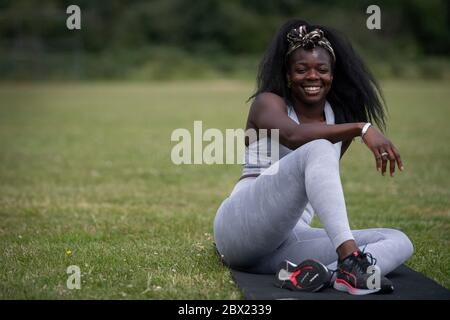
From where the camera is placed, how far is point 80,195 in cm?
809

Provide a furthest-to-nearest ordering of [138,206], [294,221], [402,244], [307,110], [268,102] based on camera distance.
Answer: [138,206] → [307,110] → [268,102] → [402,244] → [294,221]

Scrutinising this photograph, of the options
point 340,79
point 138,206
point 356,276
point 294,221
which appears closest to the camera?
point 356,276

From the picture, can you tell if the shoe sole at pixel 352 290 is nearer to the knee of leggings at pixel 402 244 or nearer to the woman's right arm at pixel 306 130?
the knee of leggings at pixel 402 244

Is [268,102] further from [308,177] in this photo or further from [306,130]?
[308,177]

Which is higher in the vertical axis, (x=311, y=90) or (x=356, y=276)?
(x=311, y=90)

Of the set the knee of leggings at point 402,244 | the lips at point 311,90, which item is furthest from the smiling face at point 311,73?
the knee of leggings at point 402,244

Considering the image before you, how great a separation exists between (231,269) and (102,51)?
162 feet

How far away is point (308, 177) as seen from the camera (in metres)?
3.77

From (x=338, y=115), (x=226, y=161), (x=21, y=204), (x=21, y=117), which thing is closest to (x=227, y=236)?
(x=338, y=115)

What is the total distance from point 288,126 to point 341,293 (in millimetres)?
936

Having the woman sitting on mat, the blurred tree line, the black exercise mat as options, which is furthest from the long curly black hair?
the blurred tree line

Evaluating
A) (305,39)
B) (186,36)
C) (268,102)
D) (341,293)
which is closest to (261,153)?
(268,102)

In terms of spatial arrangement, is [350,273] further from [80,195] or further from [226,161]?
[226,161]

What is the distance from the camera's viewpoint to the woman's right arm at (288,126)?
4.05 m
